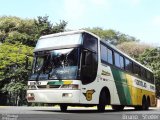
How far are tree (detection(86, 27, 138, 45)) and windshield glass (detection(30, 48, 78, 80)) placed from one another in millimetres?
52908

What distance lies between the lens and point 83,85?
13680 mm

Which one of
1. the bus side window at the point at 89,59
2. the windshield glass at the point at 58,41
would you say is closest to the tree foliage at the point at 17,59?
the windshield glass at the point at 58,41

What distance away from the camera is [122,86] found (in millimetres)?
18141

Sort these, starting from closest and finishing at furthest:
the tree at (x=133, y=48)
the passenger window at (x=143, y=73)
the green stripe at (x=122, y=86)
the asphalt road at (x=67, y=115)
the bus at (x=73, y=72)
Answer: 1. the asphalt road at (x=67, y=115)
2. the bus at (x=73, y=72)
3. the green stripe at (x=122, y=86)
4. the passenger window at (x=143, y=73)
5. the tree at (x=133, y=48)

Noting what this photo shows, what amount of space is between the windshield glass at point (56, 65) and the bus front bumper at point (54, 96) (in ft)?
1.78

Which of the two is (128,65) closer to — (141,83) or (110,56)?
(141,83)

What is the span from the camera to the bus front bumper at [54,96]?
1331cm

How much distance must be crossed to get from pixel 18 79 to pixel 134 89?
18381 mm

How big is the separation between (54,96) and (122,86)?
5454mm

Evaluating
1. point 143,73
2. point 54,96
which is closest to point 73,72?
point 54,96

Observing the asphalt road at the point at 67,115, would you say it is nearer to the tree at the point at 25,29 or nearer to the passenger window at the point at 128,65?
the passenger window at the point at 128,65

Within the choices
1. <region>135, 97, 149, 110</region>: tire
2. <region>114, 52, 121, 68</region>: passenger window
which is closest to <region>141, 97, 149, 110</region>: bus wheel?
<region>135, 97, 149, 110</region>: tire

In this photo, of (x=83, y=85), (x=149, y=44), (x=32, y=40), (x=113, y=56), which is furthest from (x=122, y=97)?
(x=149, y=44)

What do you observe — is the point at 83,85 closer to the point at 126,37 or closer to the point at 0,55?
the point at 0,55
